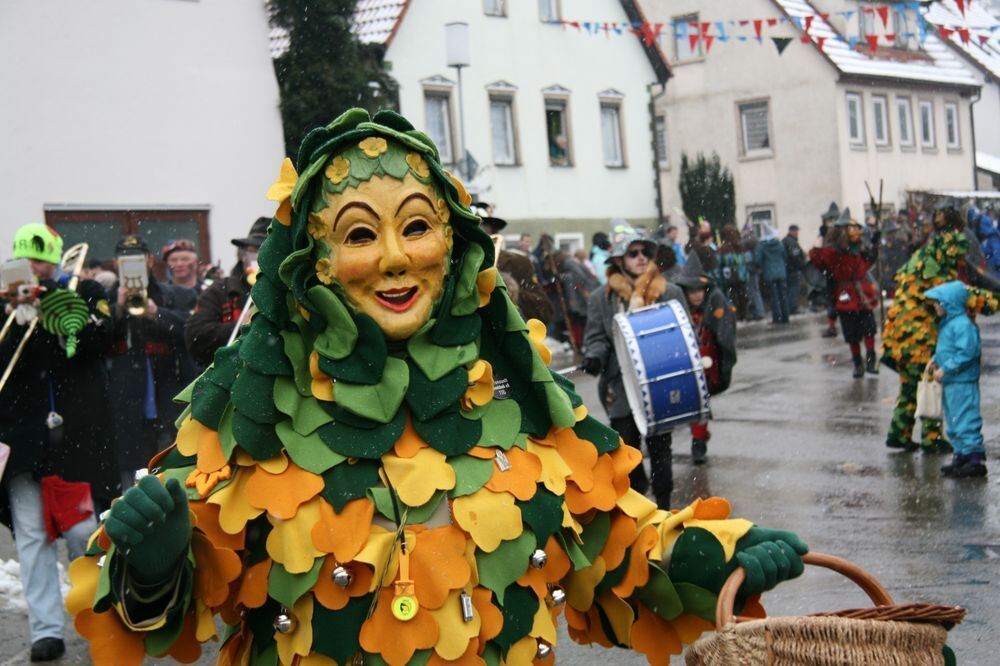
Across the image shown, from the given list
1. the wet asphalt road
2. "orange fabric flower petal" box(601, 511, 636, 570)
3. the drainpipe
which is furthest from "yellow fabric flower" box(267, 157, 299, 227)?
the drainpipe

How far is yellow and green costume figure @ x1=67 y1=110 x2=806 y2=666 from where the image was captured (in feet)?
10.0

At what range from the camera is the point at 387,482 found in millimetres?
3141

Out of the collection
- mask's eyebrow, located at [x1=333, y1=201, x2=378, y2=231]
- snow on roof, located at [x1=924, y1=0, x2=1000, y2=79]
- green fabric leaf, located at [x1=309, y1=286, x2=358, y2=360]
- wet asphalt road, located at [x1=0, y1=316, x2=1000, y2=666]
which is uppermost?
snow on roof, located at [x1=924, y1=0, x2=1000, y2=79]

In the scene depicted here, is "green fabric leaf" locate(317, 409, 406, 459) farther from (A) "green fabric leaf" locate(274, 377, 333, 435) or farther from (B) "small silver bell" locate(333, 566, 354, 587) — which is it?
(B) "small silver bell" locate(333, 566, 354, 587)

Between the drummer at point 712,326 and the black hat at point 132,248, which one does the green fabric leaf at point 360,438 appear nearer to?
the black hat at point 132,248

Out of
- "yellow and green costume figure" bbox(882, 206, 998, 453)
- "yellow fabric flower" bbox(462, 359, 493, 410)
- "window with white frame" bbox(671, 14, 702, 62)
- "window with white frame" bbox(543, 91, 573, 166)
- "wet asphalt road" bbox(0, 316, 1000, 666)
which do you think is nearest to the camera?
"yellow fabric flower" bbox(462, 359, 493, 410)

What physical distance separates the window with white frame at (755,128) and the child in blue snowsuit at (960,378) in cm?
2682

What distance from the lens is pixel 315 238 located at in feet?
10.6

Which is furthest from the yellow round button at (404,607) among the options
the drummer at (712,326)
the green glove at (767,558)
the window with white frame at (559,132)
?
the window with white frame at (559,132)

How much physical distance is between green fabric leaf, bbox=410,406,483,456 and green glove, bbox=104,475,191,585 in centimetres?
57

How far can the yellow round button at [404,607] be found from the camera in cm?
302

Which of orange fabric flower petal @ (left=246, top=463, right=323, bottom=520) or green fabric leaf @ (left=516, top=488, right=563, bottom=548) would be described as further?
green fabric leaf @ (left=516, top=488, right=563, bottom=548)

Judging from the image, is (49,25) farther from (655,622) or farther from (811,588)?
(655,622)

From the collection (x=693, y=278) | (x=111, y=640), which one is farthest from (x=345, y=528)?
(x=693, y=278)
